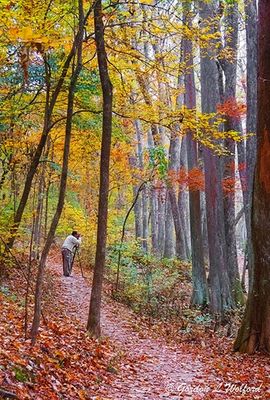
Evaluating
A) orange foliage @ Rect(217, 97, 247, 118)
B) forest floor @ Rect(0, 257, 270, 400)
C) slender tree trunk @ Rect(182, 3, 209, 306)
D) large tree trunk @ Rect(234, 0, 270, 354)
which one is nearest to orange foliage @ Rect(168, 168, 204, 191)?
slender tree trunk @ Rect(182, 3, 209, 306)

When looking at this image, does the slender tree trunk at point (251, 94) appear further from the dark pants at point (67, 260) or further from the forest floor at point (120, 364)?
the dark pants at point (67, 260)

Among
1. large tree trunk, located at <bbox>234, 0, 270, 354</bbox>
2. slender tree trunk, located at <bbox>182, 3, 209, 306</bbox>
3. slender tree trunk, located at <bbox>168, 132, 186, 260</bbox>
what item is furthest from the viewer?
slender tree trunk, located at <bbox>168, 132, 186, 260</bbox>

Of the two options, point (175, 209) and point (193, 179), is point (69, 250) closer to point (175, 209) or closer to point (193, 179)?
point (193, 179)

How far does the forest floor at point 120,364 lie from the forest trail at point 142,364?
14 mm

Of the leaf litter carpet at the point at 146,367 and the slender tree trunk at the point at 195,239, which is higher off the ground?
the slender tree trunk at the point at 195,239

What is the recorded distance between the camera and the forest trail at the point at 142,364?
6.84 metres

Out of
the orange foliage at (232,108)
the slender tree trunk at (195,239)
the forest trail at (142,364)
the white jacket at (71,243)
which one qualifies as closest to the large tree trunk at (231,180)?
the orange foliage at (232,108)

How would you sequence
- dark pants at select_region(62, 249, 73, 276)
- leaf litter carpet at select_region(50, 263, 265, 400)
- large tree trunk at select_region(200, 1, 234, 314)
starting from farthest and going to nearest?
dark pants at select_region(62, 249, 73, 276) < large tree trunk at select_region(200, 1, 234, 314) < leaf litter carpet at select_region(50, 263, 265, 400)

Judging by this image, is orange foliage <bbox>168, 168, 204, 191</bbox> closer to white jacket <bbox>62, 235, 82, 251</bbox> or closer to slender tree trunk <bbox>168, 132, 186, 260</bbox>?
white jacket <bbox>62, 235, 82, 251</bbox>

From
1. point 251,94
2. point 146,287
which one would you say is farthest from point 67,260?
point 251,94

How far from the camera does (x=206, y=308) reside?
51.8 ft

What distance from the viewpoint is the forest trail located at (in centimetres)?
684

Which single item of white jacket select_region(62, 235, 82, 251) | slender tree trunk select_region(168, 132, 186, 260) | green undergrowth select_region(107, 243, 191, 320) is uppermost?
slender tree trunk select_region(168, 132, 186, 260)

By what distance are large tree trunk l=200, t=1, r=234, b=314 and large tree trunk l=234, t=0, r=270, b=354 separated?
4.88 metres
